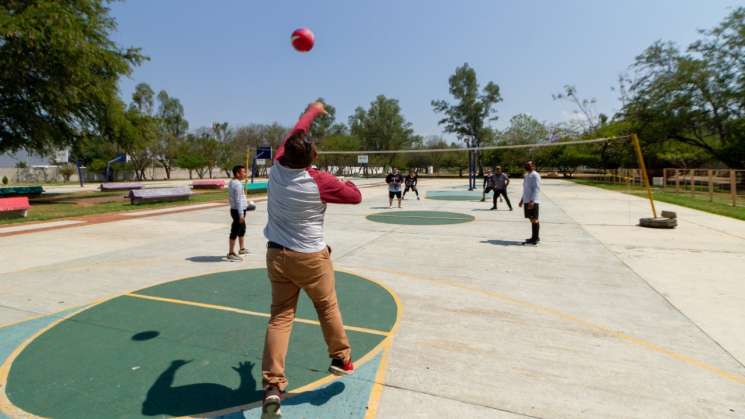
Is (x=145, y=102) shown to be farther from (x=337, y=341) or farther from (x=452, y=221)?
(x=337, y=341)

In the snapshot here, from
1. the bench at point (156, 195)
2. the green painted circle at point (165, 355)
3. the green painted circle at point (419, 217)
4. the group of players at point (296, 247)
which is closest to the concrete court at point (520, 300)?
the group of players at point (296, 247)

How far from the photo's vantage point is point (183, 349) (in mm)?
3992

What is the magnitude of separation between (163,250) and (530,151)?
59.5m

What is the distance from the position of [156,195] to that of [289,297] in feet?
67.5

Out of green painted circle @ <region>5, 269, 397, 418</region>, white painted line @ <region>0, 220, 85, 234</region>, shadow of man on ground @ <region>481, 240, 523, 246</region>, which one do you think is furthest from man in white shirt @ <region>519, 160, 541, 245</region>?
white painted line @ <region>0, 220, 85, 234</region>

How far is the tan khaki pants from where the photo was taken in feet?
9.48

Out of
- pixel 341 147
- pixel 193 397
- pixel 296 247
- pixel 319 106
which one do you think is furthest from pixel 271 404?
pixel 341 147

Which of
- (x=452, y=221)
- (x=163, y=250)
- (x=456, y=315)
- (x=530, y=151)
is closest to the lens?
(x=456, y=315)

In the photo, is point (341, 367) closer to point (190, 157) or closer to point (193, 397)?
point (193, 397)

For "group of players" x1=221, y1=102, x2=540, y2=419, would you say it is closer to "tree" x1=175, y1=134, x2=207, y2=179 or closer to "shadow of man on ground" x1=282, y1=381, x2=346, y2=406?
"shadow of man on ground" x1=282, y1=381, x2=346, y2=406

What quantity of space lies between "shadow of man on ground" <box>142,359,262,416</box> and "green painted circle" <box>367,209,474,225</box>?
387 inches

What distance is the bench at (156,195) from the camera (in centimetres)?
1969

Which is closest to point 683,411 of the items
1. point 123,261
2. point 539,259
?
point 539,259

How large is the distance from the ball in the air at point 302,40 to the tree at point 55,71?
22.0 metres
